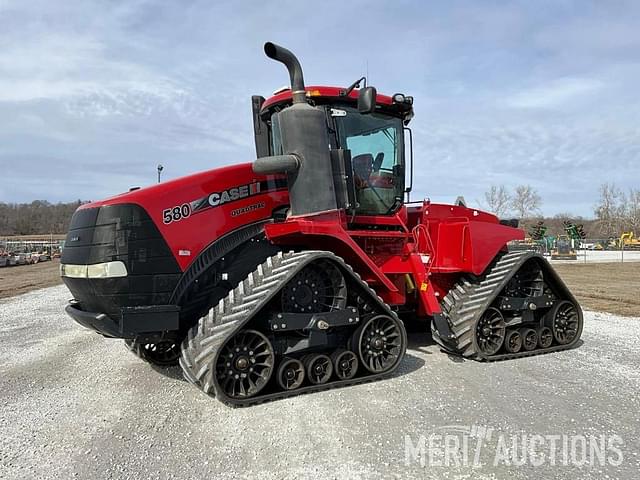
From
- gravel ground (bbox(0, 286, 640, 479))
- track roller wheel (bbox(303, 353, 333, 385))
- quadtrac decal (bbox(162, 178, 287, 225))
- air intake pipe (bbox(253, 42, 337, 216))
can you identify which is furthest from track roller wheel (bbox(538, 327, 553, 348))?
quadtrac decal (bbox(162, 178, 287, 225))

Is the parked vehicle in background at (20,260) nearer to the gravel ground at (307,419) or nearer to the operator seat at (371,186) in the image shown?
the gravel ground at (307,419)

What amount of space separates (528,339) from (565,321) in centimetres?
86

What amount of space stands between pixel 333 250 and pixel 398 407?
76.3 inches

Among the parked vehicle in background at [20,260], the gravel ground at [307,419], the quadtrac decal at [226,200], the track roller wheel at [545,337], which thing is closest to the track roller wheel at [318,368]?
the gravel ground at [307,419]

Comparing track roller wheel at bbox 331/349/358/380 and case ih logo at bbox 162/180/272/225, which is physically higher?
case ih logo at bbox 162/180/272/225

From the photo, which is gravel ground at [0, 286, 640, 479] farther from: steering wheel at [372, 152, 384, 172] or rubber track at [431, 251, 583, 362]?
steering wheel at [372, 152, 384, 172]

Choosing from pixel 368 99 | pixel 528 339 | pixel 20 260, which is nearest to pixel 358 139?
pixel 368 99

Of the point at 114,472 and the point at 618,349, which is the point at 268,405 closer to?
the point at 114,472

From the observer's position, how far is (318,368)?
5176 mm

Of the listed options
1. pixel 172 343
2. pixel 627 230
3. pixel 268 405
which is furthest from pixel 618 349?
pixel 627 230

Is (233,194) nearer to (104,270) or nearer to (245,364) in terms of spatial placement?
(104,270)

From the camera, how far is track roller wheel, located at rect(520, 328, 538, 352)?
22.4ft

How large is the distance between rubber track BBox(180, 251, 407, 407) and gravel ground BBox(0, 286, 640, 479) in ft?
0.47

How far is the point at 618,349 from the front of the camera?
7133 millimetres
